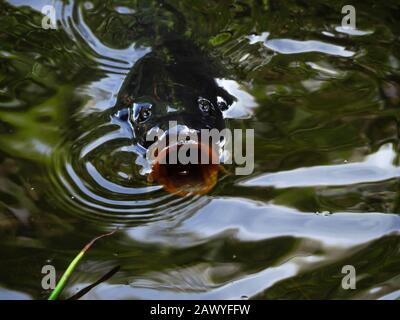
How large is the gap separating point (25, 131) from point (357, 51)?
1.93 meters

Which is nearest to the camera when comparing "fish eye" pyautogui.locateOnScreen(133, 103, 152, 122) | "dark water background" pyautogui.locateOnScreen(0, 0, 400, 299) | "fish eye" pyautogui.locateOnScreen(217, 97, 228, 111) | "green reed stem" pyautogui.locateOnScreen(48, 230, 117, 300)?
"green reed stem" pyautogui.locateOnScreen(48, 230, 117, 300)

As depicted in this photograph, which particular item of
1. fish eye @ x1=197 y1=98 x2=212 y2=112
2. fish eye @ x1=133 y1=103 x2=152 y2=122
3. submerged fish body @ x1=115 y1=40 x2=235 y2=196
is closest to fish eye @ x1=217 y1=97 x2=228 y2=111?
submerged fish body @ x1=115 y1=40 x2=235 y2=196

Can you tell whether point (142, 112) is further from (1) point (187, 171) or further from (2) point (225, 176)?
(2) point (225, 176)

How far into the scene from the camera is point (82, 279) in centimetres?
239

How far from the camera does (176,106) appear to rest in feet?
9.43

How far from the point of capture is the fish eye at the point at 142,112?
2945 millimetres

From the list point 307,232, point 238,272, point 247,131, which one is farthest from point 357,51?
point 238,272

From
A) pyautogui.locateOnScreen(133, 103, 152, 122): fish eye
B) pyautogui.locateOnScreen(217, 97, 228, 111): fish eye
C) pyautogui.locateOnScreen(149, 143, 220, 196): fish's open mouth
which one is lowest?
pyautogui.locateOnScreen(149, 143, 220, 196): fish's open mouth

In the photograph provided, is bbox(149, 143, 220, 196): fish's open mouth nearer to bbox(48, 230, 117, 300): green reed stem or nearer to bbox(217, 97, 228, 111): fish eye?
bbox(48, 230, 117, 300): green reed stem

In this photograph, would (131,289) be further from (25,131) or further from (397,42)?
(397,42)

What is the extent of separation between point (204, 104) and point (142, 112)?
0.96 ft

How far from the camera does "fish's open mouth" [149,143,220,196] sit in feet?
8.93

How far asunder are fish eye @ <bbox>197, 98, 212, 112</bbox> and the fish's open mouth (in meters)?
0.28

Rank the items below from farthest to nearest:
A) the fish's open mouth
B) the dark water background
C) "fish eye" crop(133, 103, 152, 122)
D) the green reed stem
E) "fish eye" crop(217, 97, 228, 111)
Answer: "fish eye" crop(217, 97, 228, 111), "fish eye" crop(133, 103, 152, 122), the fish's open mouth, the dark water background, the green reed stem
